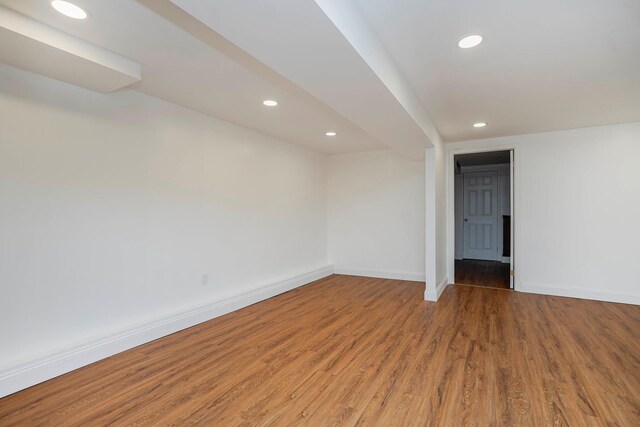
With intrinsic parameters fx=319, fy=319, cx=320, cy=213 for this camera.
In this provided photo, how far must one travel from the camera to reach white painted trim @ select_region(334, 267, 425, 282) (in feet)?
17.5

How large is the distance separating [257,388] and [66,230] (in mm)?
1873

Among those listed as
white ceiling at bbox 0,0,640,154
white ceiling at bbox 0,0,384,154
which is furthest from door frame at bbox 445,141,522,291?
white ceiling at bbox 0,0,384,154

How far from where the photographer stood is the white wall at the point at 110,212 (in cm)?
221

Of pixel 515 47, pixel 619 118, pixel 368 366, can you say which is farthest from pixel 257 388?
pixel 619 118

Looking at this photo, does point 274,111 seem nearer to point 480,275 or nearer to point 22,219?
point 22,219

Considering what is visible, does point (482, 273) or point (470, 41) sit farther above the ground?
point (470, 41)

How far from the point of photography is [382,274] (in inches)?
221

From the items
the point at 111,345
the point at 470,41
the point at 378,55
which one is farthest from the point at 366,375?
the point at 470,41

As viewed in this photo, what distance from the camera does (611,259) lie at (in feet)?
13.6

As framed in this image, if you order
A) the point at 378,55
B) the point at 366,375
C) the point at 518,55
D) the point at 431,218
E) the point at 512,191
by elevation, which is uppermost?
the point at 518,55

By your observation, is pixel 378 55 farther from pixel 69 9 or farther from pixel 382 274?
pixel 382 274

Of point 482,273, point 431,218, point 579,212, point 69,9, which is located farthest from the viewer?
point 482,273

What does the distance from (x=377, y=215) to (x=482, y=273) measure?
7.74ft

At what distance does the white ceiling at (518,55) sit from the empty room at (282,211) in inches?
0.8
